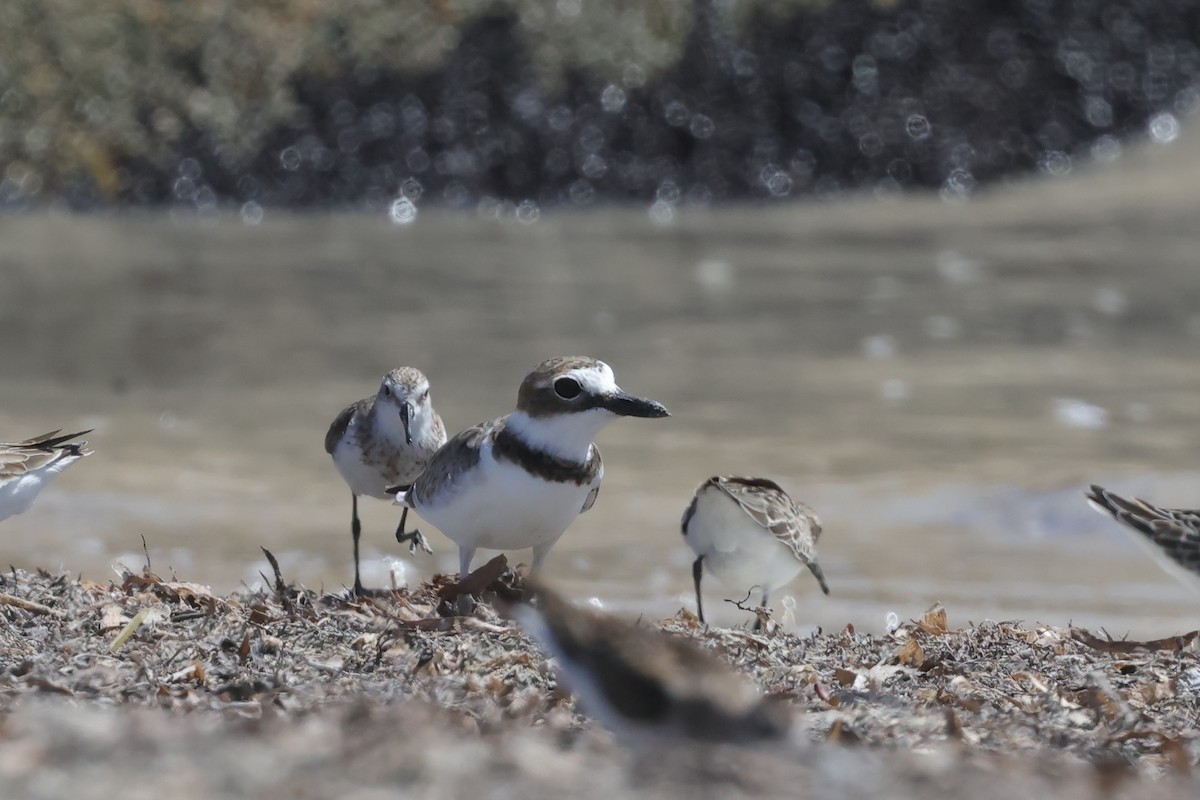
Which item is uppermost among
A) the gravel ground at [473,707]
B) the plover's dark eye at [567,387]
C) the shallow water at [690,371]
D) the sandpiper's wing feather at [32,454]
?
the plover's dark eye at [567,387]

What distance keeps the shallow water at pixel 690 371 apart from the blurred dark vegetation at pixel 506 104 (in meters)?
0.67

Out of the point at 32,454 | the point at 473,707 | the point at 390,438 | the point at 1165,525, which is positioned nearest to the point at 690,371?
the point at 390,438

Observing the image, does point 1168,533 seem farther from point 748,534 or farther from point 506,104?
point 506,104

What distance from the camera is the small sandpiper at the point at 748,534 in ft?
22.8

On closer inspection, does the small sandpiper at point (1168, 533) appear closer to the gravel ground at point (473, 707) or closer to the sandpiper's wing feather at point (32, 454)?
the gravel ground at point (473, 707)

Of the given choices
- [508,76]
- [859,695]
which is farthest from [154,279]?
[859,695]

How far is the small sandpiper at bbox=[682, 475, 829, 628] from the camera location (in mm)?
6957

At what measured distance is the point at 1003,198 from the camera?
19.9 m

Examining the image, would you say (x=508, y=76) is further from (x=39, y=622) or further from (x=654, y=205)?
(x=39, y=622)

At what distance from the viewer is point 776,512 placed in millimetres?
6969

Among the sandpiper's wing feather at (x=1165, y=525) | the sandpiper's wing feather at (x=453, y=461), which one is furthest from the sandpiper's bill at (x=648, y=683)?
the sandpiper's wing feather at (x=1165, y=525)

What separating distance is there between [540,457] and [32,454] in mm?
2054

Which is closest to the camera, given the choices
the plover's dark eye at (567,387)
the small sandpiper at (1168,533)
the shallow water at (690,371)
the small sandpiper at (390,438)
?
the plover's dark eye at (567,387)

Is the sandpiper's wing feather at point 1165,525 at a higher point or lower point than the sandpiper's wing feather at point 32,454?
lower
